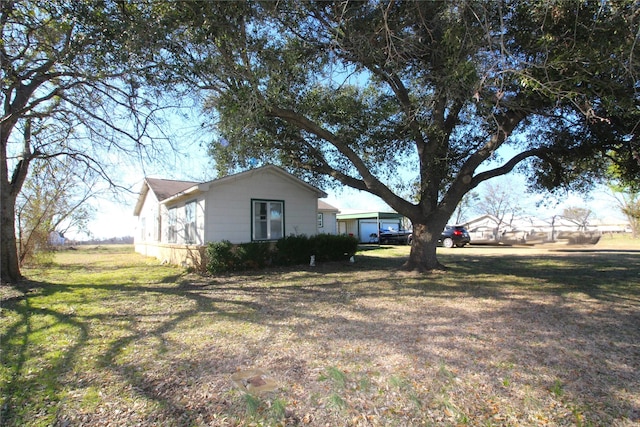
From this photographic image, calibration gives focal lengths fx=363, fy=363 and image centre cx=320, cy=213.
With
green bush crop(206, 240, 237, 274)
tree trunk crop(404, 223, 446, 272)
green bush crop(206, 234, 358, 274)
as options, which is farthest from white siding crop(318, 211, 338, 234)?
tree trunk crop(404, 223, 446, 272)

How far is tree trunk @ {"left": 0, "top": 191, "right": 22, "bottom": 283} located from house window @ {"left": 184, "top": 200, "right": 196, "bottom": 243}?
490 cm

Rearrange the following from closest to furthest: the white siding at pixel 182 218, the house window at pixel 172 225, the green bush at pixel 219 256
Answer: the green bush at pixel 219 256
the white siding at pixel 182 218
the house window at pixel 172 225

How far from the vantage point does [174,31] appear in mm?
6824

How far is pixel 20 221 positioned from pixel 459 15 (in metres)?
15.8

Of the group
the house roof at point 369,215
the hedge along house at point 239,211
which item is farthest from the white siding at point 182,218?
the house roof at point 369,215

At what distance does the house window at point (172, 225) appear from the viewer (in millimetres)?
14908

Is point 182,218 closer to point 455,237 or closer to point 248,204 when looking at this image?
point 248,204

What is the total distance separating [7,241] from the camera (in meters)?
9.48

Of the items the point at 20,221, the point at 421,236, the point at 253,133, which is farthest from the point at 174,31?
the point at 20,221

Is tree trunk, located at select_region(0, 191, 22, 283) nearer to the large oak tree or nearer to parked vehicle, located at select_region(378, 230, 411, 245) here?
the large oak tree

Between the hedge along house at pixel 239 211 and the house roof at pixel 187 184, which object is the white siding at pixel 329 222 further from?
the hedge along house at pixel 239 211

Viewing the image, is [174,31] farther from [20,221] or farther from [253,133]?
[20,221]

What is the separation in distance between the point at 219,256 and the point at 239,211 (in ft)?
6.89

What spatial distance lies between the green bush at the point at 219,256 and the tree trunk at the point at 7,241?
4.92 m
